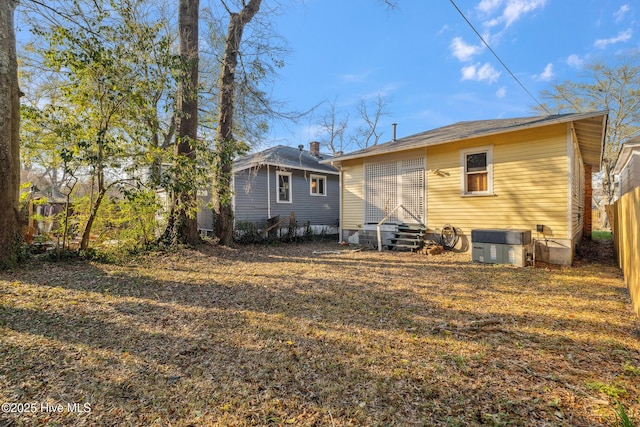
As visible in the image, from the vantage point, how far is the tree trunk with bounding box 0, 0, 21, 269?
204 inches

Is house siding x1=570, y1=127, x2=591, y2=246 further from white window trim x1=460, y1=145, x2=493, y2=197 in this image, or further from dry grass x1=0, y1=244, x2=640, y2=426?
dry grass x1=0, y1=244, x2=640, y2=426

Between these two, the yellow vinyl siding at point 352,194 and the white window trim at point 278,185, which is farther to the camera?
the white window trim at point 278,185

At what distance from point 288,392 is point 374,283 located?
3.55m

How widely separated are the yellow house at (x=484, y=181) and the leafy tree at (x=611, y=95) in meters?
10.9

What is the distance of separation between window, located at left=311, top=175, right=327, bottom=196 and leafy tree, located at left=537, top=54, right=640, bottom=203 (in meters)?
15.3

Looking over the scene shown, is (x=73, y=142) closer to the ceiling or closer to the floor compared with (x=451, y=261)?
closer to the ceiling

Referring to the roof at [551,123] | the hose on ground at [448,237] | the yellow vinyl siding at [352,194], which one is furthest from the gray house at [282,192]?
the hose on ground at [448,237]

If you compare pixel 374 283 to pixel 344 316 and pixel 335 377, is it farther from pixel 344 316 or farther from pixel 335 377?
pixel 335 377

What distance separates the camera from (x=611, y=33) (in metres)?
14.3

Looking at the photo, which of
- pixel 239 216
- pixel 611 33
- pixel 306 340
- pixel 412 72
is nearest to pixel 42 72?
pixel 239 216

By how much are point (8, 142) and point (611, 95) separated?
2753 centimetres

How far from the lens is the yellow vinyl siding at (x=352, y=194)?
36.0 feet

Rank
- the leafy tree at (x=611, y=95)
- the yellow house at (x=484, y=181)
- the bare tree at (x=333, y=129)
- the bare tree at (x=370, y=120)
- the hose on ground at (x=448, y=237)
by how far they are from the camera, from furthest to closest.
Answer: the bare tree at (x=370, y=120)
the bare tree at (x=333, y=129)
the leafy tree at (x=611, y=95)
the hose on ground at (x=448, y=237)
the yellow house at (x=484, y=181)

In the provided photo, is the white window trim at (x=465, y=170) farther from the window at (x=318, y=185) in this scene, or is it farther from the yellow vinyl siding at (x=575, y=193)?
the window at (x=318, y=185)
